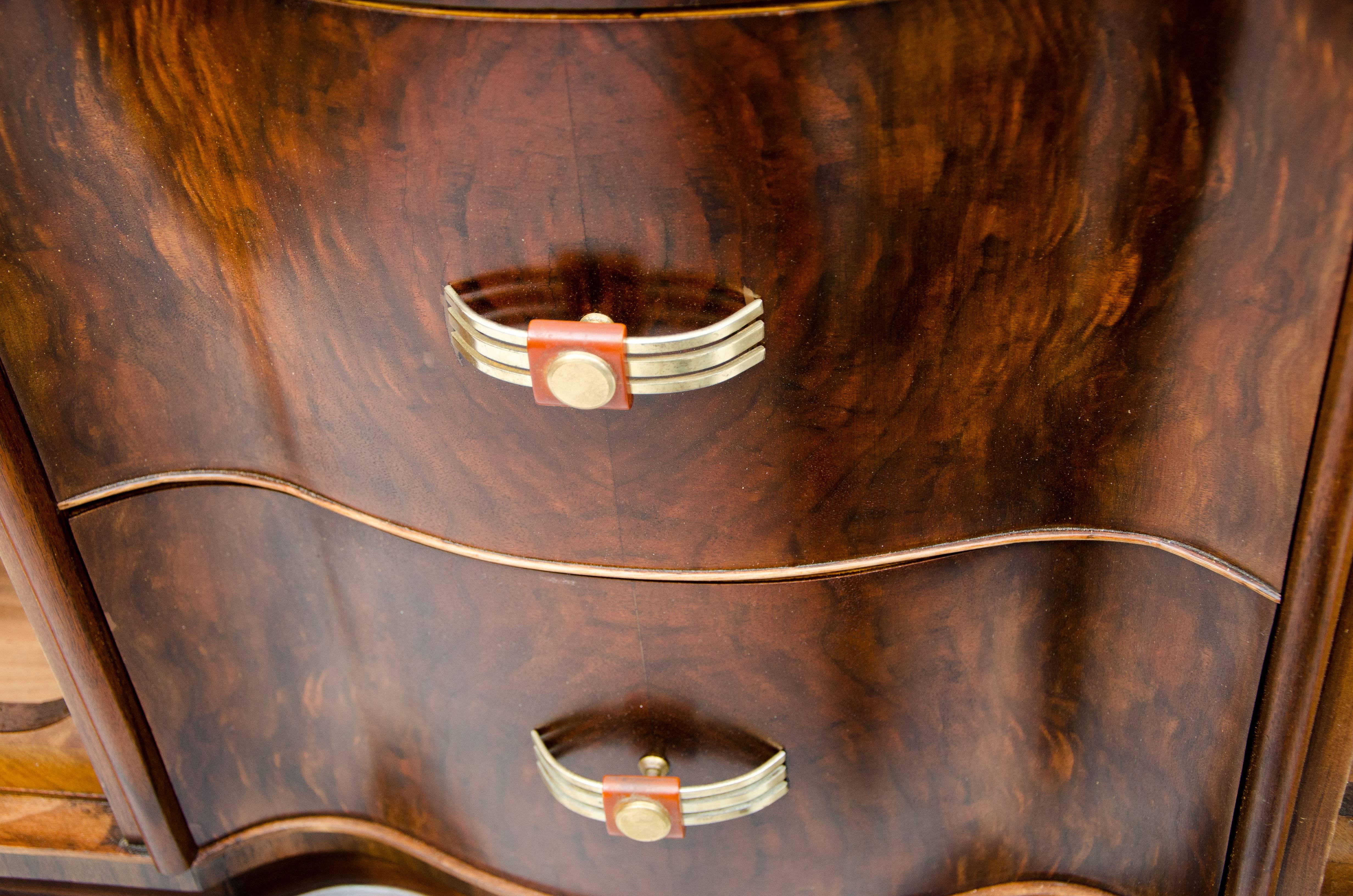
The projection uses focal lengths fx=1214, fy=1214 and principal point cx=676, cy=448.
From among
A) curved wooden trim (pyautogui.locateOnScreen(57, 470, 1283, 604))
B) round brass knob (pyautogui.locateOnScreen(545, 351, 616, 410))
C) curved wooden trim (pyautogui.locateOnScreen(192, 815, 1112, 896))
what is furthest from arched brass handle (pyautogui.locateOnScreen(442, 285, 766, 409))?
curved wooden trim (pyautogui.locateOnScreen(192, 815, 1112, 896))

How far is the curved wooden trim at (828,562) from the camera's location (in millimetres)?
461

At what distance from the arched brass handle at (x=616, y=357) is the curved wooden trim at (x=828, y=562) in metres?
0.10

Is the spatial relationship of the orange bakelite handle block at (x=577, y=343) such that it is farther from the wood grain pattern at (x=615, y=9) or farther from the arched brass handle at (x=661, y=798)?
the arched brass handle at (x=661, y=798)

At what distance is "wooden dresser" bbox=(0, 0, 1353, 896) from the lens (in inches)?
14.7

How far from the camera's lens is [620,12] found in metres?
0.35

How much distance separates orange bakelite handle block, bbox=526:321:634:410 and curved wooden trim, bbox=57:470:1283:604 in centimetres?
11

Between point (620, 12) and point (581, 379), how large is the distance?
0.11m

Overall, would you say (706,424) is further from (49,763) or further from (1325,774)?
(49,763)

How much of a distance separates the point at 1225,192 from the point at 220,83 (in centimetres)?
33

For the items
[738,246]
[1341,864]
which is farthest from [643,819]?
[1341,864]

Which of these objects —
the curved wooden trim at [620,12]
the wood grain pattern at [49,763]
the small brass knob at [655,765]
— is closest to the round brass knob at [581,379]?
the curved wooden trim at [620,12]

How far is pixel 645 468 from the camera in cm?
45

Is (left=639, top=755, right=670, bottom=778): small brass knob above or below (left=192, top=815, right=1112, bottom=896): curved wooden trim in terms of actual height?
above

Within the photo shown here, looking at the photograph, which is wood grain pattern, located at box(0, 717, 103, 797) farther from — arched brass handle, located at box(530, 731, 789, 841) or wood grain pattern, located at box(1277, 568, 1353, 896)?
wood grain pattern, located at box(1277, 568, 1353, 896)
